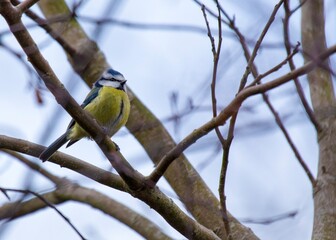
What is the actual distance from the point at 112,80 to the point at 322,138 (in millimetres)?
1608

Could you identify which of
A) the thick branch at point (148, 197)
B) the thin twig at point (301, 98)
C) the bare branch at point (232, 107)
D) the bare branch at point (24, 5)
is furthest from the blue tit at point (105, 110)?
the bare branch at point (24, 5)

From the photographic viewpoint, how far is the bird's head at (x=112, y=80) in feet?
13.9

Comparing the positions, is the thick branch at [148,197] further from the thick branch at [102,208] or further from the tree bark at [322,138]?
the thick branch at [102,208]

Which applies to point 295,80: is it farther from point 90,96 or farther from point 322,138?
point 90,96

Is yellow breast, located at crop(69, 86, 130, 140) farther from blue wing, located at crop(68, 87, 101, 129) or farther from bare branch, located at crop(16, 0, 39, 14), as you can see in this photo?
bare branch, located at crop(16, 0, 39, 14)

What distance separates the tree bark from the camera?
305cm

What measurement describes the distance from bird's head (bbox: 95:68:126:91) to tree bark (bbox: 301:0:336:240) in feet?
4.37

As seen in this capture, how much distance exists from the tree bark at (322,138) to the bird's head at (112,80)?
1.33 m

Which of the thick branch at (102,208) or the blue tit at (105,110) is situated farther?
the blue tit at (105,110)

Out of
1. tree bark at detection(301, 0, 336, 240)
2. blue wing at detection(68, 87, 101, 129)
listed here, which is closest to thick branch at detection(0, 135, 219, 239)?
tree bark at detection(301, 0, 336, 240)

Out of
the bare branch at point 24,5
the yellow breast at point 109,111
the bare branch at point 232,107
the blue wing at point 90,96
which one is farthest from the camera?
the blue wing at point 90,96

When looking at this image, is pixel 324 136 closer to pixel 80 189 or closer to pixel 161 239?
pixel 161 239

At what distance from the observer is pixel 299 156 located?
3.27 metres

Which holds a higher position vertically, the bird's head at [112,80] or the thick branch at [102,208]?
the bird's head at [112,80]
